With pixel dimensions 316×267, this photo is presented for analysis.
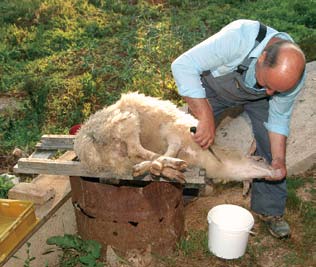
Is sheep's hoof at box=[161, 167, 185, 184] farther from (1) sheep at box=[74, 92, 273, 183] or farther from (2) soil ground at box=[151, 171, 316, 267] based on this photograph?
(2) soil ground at box=[151, 171, 316, 267]

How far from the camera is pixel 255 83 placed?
3.59 m

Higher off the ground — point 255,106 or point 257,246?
point 255,106

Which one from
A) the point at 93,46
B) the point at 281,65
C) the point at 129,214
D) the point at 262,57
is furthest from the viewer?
the point at 93,46

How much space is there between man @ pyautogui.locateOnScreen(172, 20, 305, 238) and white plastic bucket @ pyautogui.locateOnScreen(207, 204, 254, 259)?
433 mm

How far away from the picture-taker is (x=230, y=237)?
153 inches

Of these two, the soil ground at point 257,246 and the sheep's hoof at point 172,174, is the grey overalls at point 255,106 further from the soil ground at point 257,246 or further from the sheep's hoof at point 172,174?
the sheep's hoof at point 172,174

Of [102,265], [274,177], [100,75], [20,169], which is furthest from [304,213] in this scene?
[100,75]

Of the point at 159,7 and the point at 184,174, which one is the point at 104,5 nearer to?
the point at 159,7

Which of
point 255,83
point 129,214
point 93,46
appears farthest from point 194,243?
point 93,46

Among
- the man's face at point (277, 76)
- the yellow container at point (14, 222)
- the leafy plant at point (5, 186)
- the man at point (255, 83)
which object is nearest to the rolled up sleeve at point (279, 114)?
the man at point (255, 83)

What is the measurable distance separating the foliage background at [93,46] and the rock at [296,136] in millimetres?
1192

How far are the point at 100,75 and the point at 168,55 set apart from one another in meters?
1.15

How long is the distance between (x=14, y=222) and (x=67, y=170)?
0.54 m

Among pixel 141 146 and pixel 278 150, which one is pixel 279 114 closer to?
pixel 278 150
